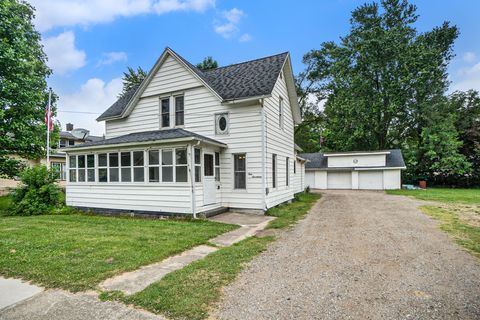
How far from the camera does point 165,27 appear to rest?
642 inches

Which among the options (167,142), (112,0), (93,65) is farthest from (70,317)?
(93,65)

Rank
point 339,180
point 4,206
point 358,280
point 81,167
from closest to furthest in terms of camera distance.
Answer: point 358,280, point 81,167, point 4,206, point 339,180

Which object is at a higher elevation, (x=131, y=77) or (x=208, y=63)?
(x=208, y=63)

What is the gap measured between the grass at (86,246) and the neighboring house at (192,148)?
154cm

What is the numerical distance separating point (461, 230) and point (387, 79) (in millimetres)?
24475

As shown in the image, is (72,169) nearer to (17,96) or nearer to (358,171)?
(17,96)

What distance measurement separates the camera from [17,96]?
535 inches

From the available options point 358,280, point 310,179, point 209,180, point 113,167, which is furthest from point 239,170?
point 310,179

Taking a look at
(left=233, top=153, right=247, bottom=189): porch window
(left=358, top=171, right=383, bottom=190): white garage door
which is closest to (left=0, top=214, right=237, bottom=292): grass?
(left=233, top=153, right=247, bottom=189): porch window

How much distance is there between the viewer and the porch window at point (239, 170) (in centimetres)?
1052

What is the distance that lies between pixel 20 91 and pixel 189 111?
974cm

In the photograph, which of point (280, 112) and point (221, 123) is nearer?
point (221, 123)

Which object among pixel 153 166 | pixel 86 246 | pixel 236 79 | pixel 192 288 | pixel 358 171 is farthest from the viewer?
pixel 358 171

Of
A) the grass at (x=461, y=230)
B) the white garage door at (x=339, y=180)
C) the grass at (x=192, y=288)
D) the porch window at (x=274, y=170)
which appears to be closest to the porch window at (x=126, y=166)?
the porch window at (x=274, y=170)
